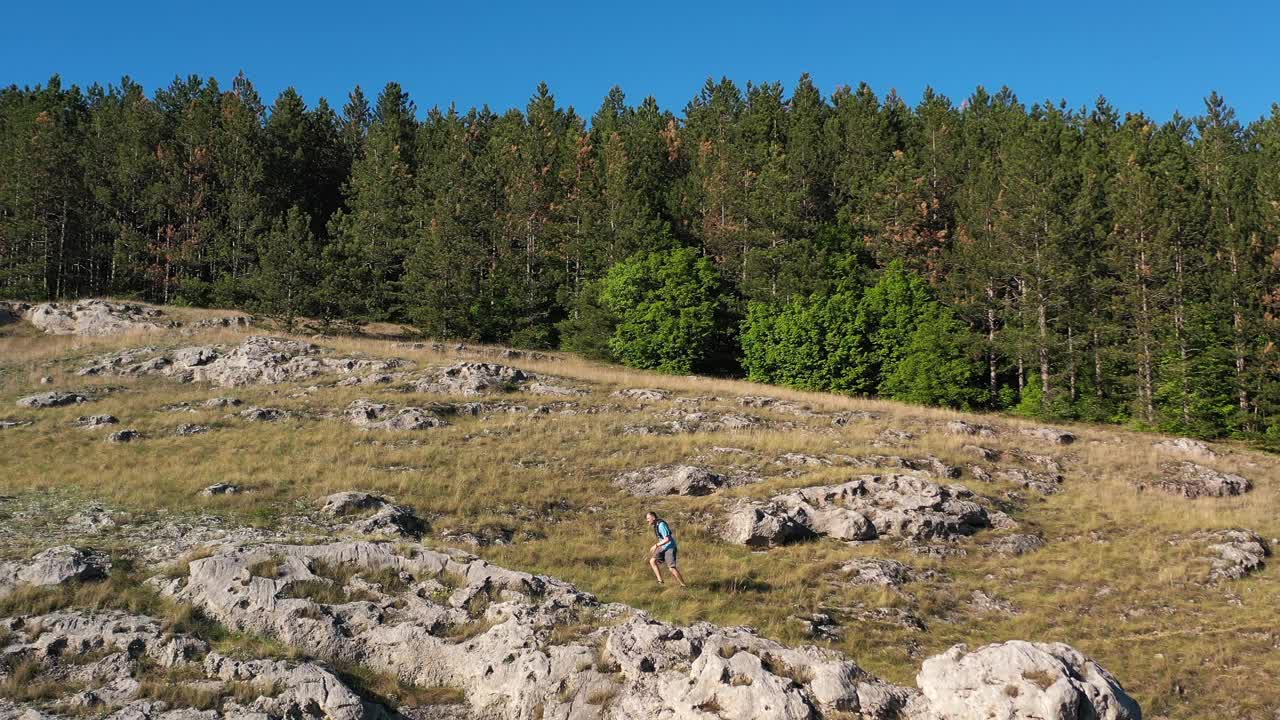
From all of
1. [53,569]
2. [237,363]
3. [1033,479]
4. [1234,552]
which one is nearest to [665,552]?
[53,569]

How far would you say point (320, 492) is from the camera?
906 inches

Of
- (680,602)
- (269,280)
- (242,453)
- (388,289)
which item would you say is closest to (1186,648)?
(680,602)

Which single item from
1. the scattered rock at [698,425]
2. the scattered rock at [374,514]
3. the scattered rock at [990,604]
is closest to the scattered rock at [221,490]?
the scattered rock at [374,514]

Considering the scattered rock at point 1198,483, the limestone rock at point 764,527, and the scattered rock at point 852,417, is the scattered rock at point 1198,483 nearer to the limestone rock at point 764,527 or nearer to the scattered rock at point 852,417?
the scattered rock at point 852,417

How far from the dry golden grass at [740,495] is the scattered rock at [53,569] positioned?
16.1 ft

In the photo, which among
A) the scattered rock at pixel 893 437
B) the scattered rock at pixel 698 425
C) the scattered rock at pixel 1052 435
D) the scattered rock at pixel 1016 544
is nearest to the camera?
A: the scattered rock at pixel 1016 544

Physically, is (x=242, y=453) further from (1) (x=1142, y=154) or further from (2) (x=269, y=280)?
(1) (x=1142, y=154)

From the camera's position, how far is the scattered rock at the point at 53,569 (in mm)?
13820

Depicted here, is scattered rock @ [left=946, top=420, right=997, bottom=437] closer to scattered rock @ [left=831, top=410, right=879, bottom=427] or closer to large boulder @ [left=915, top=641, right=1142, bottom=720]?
scattered rock @ [left=831, top=410, right=879, bottom=427]

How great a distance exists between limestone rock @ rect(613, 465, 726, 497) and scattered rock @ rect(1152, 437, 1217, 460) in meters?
24.8

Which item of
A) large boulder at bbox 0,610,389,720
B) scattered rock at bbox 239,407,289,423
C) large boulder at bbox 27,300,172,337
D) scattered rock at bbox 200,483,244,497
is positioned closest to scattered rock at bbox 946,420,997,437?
scattered rock at bbox 200,483,244,497

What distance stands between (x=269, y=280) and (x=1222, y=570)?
56.5 meters

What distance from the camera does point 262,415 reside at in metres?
33.4

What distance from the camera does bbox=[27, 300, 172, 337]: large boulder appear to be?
172 feet
